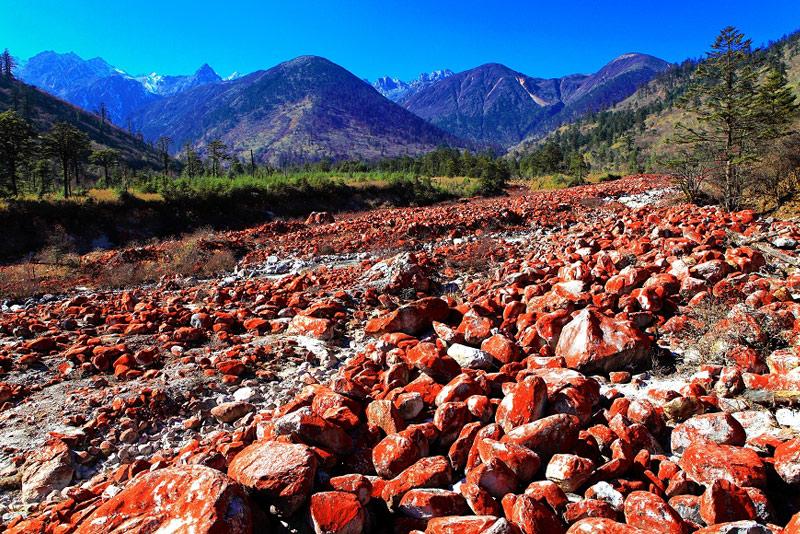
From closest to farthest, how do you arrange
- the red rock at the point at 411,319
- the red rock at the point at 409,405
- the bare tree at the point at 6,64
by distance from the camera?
the red rock at the point at 409,405, the red rock at the point at 411,319, the bare tree at the point at 6,64

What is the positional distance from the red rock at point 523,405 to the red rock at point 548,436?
0.16 metres

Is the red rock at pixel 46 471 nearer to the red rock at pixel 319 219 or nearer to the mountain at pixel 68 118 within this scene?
the red rock at pixel 319 219

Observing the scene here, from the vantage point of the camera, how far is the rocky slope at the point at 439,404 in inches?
87.6

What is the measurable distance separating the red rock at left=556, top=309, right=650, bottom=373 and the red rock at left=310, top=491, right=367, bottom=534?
8.01 ft

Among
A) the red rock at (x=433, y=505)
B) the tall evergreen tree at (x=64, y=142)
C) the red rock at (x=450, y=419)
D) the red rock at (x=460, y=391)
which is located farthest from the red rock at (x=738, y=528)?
the tall evergreen tree at (x=64, y=142)

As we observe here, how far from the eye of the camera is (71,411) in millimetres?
4059

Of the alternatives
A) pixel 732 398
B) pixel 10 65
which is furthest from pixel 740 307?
pixel 10 65

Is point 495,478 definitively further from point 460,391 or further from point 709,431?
point 709,431

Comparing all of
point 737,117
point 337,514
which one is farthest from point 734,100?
point 337,514

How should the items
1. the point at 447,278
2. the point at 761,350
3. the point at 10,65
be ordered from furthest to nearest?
the point at 10,65 → the point at 447,278 → the point at 761,350

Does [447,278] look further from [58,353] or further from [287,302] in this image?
[58,353]

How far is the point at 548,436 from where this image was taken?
2707 millimetres

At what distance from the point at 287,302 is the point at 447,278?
3.00 meters

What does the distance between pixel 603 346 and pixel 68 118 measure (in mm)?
105002
